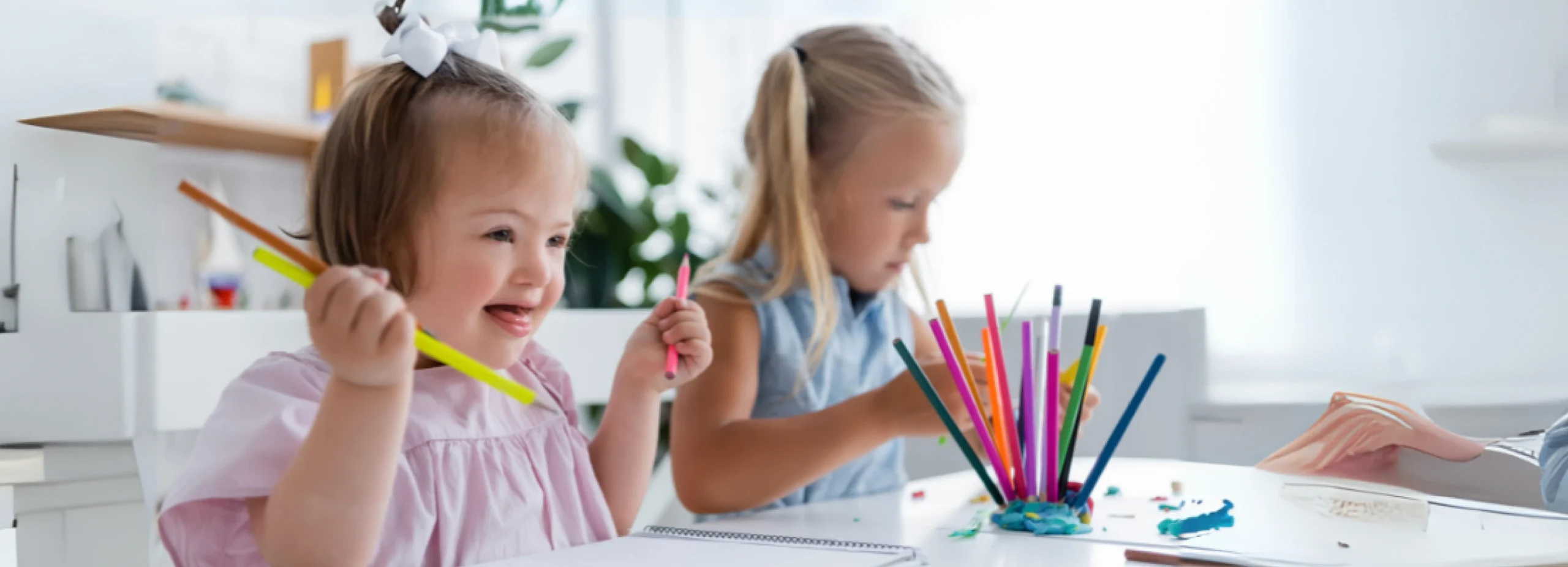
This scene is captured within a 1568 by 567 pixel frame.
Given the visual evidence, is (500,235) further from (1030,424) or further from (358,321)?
(1030,424)

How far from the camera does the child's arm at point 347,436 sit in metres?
0.44

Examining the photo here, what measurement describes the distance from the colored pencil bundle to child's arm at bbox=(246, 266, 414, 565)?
1.00 ft

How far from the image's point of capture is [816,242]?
954 mm

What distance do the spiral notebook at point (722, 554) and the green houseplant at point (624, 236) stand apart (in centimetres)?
138

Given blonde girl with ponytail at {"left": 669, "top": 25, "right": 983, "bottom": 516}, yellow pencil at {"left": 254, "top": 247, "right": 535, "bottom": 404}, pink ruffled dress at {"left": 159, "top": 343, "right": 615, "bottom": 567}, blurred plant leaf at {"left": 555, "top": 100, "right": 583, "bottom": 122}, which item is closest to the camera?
yellow pencil at {"left": 254, "top": 247, "right": 535, "bottom": 404}

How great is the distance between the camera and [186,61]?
1.49 m

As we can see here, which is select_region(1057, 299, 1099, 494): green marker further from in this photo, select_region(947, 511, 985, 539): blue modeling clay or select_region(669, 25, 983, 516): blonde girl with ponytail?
select_region(669, 25, 983, 516): blonde girl with ponytail

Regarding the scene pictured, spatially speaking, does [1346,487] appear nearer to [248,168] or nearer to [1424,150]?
[1424,150]

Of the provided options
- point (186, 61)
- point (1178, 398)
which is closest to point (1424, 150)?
point (1178, 398)

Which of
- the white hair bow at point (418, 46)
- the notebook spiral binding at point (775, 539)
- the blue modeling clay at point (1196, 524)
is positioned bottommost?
the blue modeling clay at point (1196, 524)

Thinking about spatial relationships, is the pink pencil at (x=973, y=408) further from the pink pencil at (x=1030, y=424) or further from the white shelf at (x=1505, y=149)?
the white shelf at (x=1505, y=149)

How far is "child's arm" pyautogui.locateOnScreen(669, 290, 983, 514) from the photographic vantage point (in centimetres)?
80

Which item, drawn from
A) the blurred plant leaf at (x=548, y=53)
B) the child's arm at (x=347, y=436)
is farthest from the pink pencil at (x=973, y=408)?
the blurred plant leaf at (x=548, y=53)

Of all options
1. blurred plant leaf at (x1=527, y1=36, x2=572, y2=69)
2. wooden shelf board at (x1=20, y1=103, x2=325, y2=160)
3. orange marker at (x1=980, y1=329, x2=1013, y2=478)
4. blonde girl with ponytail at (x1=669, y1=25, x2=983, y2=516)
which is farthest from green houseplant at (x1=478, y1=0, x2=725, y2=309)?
orange marker at (x1=980, y1=329, x2=1013, y2=478)
